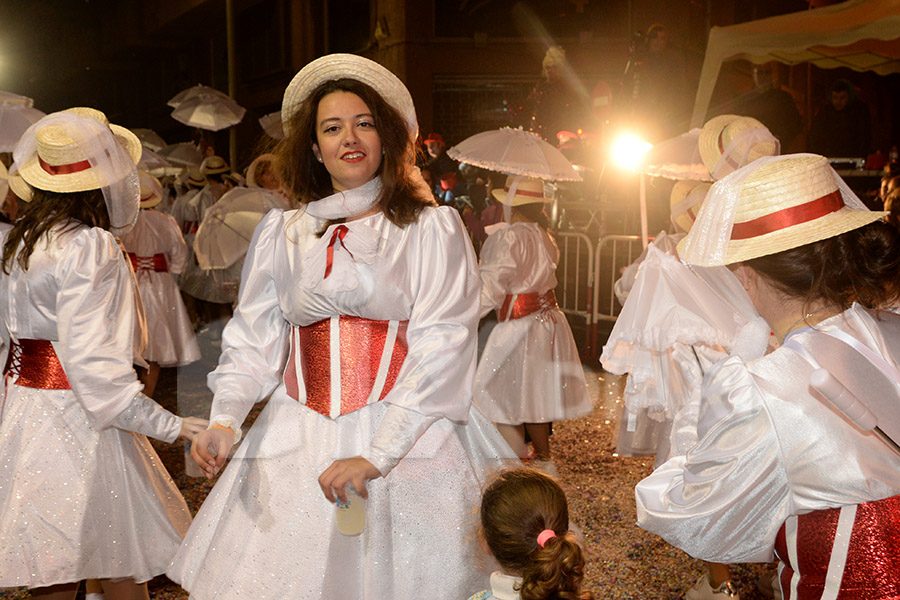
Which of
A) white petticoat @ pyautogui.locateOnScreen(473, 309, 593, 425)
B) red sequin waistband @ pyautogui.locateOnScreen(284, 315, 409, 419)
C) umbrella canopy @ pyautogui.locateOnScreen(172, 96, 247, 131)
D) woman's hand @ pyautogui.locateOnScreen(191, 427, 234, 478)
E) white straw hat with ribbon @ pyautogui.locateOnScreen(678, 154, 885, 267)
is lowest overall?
white petticoat @ pyautogui.locateOnScreen(473, 309, 593, 425)

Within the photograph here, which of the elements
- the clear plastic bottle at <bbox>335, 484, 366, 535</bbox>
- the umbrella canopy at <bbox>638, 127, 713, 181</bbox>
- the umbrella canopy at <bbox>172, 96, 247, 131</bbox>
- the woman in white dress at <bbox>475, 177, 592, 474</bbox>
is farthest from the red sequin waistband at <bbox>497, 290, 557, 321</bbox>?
the umbrella canopy at <bbox>172, 96, 247, 131</bbox>

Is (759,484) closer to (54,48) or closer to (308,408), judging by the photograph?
(308,408)

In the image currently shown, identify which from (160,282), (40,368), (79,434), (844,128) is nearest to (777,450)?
(79,434)

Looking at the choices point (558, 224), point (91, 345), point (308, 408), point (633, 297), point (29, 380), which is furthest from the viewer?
point (558, 224)

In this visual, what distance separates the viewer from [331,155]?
92.5 inches

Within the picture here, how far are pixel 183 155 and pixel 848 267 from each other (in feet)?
37.8

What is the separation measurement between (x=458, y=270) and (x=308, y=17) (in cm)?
1568

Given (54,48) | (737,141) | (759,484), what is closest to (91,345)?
(759,484)

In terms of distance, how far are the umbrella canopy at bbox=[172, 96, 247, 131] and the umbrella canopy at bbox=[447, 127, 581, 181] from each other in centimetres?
539

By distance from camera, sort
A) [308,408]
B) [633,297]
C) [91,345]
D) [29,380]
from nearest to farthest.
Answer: [308,408], [91,345], [29,380], [633,297]

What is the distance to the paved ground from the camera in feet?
12.2

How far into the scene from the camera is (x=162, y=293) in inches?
275

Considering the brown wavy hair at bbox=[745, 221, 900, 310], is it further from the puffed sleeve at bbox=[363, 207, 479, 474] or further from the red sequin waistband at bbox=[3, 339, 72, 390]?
the red sequin waistband at bbox=[3, 339, 72, 390]

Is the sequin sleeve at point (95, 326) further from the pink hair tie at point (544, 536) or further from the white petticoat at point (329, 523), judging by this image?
the pink hair tie at point (544, 536)
